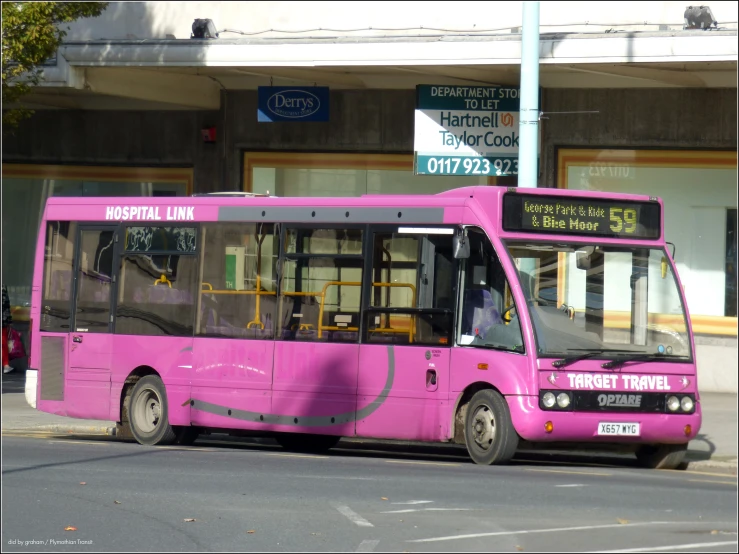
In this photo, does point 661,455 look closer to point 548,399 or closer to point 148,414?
point 548,399

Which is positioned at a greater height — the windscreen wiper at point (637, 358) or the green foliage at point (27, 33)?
the green foliage at point (27, 33)

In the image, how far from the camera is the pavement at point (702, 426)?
14.2 metres

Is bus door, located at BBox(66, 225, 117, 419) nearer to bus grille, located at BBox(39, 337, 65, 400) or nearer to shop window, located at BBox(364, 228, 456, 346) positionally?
bus grille, located at BBox(39, 337, 65, 400)

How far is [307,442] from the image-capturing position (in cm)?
1468

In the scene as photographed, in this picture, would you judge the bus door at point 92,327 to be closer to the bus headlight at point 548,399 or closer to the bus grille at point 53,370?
the bus grille at point 53,370

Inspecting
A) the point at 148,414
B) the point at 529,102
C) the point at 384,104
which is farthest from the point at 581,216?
the point at 384,104

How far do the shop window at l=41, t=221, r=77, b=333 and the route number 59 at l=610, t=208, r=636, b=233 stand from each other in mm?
6394

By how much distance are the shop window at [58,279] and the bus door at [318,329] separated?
2.99 metres

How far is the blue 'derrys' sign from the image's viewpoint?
22.2 meters

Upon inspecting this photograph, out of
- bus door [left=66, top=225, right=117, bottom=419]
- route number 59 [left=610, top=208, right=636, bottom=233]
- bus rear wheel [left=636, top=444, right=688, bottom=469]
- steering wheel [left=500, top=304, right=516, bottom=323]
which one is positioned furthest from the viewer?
bus door [left=66, top=225, right=117, bottom=419]

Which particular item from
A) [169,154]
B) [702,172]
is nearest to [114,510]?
[702,172]

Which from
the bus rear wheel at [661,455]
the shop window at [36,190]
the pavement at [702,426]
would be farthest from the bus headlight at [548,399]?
the shop window at [36,190]

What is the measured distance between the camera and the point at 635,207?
12977 mm

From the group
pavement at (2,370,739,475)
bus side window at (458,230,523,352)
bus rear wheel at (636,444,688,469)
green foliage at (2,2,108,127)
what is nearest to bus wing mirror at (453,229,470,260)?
bus side window at (458,230,523,352)
